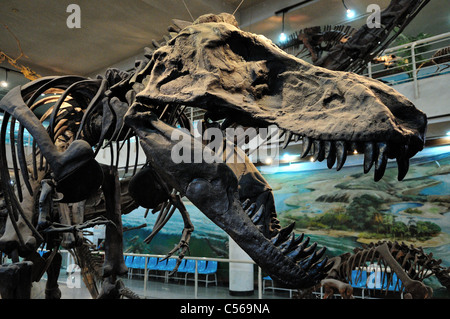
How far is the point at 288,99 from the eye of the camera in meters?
1.70

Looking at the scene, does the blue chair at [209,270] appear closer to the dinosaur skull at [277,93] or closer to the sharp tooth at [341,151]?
the dinosaur skull at [277,93]

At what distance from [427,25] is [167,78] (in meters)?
8.53

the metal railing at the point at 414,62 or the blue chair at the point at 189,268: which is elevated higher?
the metal railing at the point at 414,62

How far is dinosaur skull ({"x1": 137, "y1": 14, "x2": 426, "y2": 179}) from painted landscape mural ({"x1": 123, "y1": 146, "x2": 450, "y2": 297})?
7013mm

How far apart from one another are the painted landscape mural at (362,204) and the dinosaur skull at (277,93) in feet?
23.0

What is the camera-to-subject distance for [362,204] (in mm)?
8406

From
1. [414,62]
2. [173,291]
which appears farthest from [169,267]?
[414,62]

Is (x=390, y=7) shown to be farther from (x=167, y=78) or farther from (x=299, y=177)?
(x=299, y=177)

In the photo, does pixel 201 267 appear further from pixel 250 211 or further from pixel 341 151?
pixel 341 151

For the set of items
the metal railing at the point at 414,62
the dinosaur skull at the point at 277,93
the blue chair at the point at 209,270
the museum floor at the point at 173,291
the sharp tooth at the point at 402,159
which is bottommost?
the museum floor at the point at 173,291

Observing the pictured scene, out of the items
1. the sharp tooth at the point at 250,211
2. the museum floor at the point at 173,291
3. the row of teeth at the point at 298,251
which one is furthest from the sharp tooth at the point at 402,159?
the museum floor at the point at 173,291

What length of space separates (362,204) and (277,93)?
738 centimetres

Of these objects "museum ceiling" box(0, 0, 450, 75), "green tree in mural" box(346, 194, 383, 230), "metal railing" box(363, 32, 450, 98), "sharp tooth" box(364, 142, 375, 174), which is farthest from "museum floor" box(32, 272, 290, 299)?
"sharp tooth" box(364, 142, 375, 174)

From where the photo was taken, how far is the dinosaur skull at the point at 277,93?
4.49 ft
